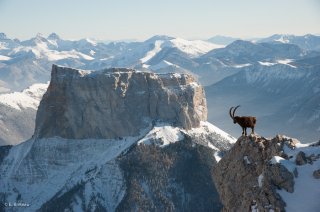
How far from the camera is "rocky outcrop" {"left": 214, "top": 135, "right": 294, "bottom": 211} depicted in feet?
235

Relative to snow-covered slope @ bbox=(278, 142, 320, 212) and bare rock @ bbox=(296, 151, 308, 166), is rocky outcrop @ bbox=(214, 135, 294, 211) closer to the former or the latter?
snow-covered slope @ bbox=(278, 142, 320, 212)

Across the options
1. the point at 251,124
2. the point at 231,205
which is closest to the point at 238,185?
the point at 231,205

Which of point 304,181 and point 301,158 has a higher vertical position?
point 301,158

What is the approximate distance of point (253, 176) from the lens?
262 ft

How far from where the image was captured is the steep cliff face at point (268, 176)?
233 feet

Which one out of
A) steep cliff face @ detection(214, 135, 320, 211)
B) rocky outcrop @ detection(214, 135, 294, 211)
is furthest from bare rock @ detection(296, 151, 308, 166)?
rocky outcrop @ detection(214, 135, 294, 211)

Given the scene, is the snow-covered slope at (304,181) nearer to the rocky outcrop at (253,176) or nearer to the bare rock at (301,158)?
the bare rock at (301,158)

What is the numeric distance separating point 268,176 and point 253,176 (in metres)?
6.34

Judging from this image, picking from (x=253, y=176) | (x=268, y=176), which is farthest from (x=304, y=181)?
(x=253, y=176)

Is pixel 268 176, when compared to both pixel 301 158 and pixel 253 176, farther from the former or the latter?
pixel 301 158

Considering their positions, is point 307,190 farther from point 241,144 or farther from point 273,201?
point 241,144

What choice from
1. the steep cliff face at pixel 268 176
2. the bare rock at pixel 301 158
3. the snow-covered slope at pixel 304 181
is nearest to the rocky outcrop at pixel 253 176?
Result: the steep cliff face at pixel 268 176

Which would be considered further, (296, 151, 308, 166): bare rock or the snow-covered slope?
(296, 151, 308, 166): bare rock

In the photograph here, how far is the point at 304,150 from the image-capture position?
80375 millimetres
